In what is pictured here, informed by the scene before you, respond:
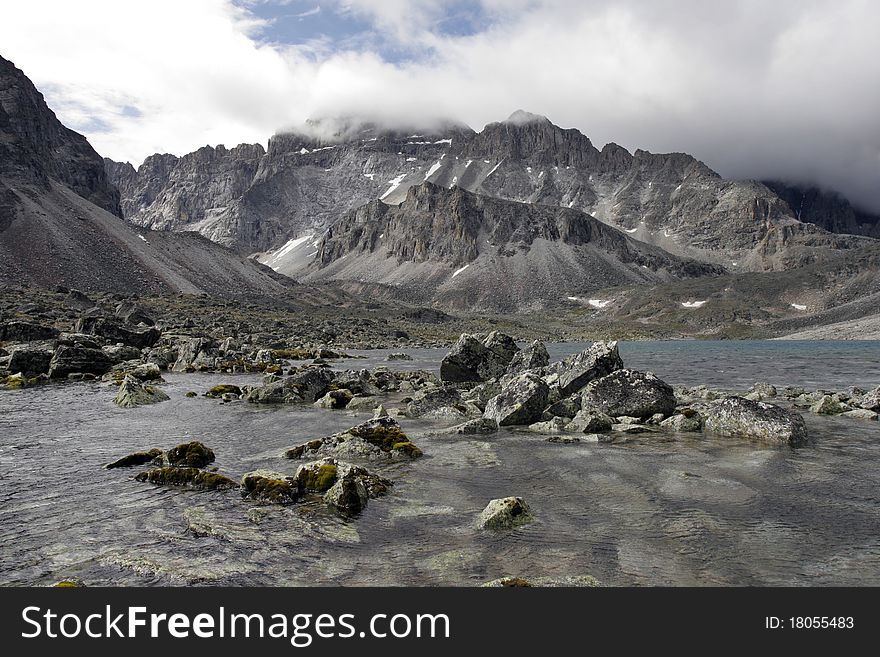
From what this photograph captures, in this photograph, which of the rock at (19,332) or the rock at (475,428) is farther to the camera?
the rock at (19,332)

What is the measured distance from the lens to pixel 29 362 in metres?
39.9

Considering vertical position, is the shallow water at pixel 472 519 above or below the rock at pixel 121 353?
above

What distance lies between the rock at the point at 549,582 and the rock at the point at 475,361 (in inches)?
1343

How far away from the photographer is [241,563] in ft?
30.0

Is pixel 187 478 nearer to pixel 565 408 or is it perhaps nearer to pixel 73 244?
pixel 565 408

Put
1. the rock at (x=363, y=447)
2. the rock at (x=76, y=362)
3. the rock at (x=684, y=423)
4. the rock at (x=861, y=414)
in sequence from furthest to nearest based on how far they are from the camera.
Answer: the rock at (x=76, y=362) → the rock at (x=861, y=414) → the rock at (x=684, y=423) → the rock at (x=363, y=447)

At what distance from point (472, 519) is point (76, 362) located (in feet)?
137

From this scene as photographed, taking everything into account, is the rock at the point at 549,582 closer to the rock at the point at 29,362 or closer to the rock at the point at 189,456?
the rock at the point at 189,456

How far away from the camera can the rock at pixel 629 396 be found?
2462 cm

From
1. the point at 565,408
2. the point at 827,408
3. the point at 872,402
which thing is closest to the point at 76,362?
the point at 565,408

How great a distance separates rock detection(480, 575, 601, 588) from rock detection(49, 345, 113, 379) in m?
43.4

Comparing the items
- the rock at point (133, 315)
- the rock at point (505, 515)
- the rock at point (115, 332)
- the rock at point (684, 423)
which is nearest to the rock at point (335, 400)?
the rock at point (684, 423)

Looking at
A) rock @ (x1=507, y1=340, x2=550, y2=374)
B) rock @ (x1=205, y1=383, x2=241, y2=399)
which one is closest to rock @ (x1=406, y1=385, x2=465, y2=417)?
rock @ (x1=507, y1=340, x2=550, y2=374)
